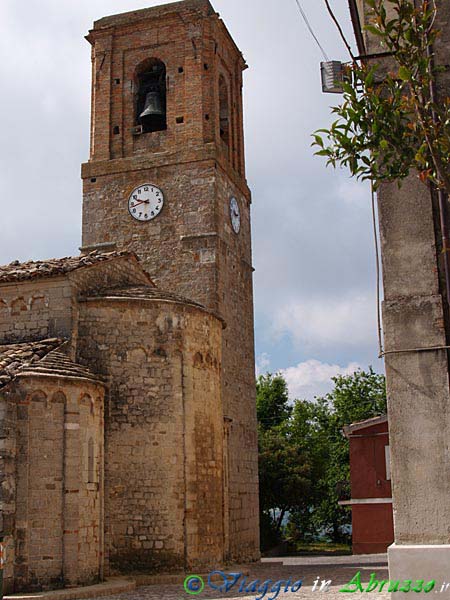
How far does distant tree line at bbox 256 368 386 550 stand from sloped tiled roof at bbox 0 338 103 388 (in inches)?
745

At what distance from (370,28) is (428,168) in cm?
116

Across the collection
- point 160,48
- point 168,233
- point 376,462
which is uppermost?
point 160,48

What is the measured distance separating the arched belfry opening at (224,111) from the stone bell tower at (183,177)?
0.04 metres

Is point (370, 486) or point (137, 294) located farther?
point (370, 486)

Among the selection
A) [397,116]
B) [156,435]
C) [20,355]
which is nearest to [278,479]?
[156,435]

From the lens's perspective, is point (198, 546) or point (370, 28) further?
point (198, 546)

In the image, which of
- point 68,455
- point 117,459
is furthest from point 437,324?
point 117,459

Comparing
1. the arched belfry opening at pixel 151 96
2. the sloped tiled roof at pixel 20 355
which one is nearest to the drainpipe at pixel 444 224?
the sloped tiled roof at pixel 20 355

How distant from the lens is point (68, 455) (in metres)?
12.5

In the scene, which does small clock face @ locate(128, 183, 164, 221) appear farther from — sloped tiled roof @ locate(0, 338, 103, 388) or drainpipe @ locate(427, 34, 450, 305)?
drainpipe @ locate(427, 34, 450, 305)

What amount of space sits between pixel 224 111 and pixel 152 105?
281cm

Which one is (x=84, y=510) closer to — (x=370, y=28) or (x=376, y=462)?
(x=370, y=28)

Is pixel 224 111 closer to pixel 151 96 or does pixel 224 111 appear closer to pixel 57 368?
pixel 151 96

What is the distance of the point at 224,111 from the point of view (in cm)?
2498
